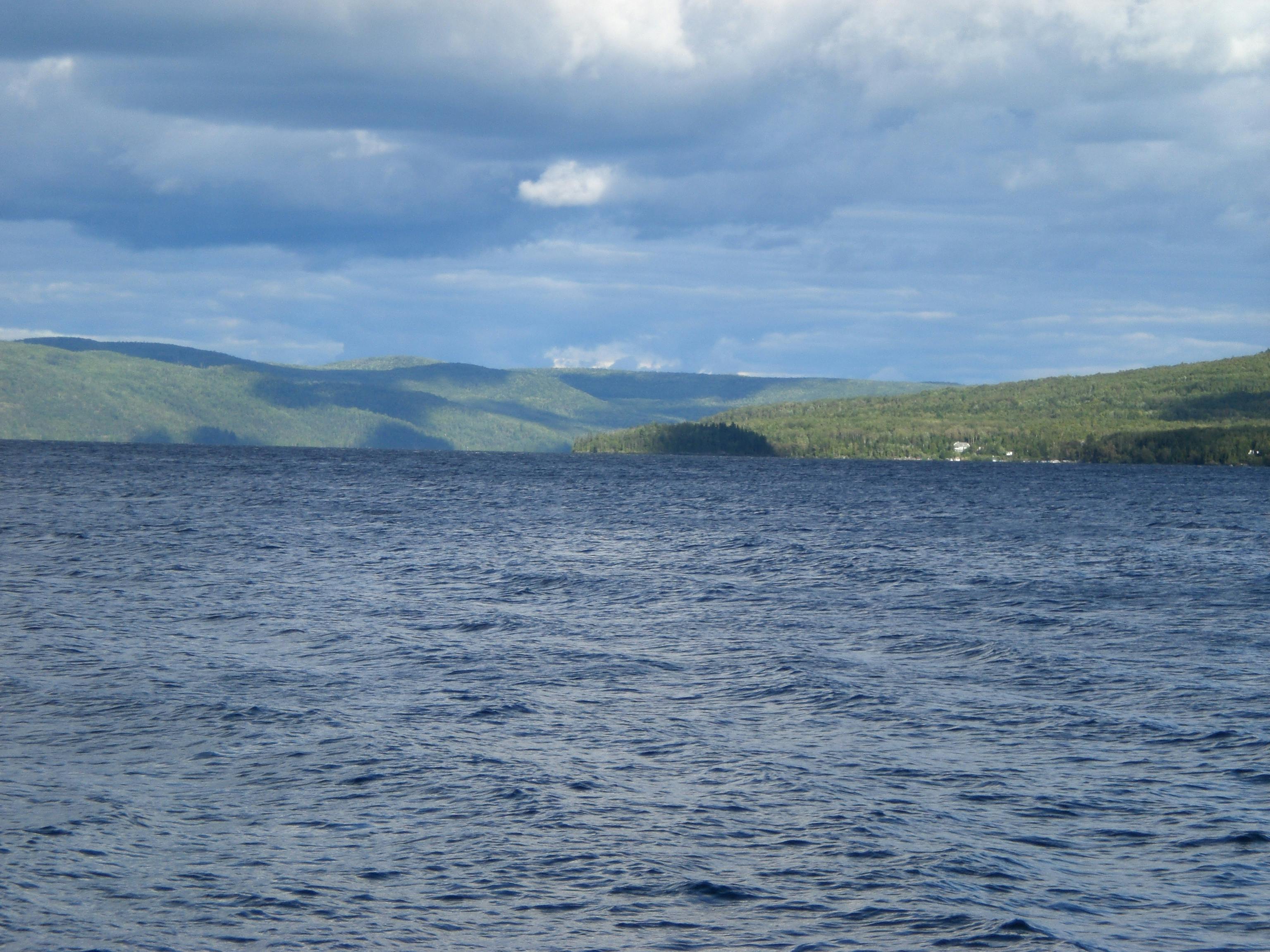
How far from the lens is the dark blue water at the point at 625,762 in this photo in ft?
63.9

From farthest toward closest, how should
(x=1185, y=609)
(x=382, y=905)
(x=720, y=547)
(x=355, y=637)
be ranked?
(x=720, y=547) < (x=1185, y=609) < (x=355, y=637) < (x=382, y=905)

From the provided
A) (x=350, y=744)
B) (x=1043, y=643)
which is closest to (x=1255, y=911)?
(x=350, y=744)

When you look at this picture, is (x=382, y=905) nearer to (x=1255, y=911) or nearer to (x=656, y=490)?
(x=1255, y=911)

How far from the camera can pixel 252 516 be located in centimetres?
10738

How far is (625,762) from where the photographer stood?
27.8 metres

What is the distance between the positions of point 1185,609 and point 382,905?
47.3 meters

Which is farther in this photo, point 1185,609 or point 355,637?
point 1185,609

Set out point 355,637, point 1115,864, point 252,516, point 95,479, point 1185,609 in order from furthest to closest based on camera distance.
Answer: point 95,479, point 252,516, point 1185,609, point 355,637, point 1115,864

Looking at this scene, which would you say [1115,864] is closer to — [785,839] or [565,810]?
[785,839]

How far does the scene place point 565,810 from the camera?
24.3m

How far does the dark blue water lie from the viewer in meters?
19.5

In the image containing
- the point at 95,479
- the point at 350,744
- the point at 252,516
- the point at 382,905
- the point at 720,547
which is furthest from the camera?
the point at 95,479

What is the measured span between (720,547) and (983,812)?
205 feet

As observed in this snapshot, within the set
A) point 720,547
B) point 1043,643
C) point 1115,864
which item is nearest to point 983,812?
point 1115,864
